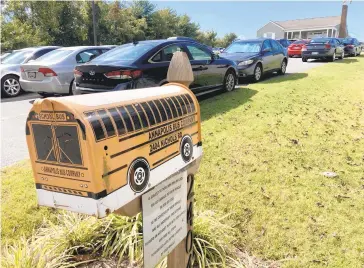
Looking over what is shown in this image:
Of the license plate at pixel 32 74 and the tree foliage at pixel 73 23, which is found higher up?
the tree foliage at pixel 73 23

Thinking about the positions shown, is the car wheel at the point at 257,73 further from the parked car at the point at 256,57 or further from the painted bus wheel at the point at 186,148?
the painted bus wheel at the point at 186,148

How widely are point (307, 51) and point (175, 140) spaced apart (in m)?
18.8

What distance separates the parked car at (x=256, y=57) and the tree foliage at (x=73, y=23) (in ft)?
62.4

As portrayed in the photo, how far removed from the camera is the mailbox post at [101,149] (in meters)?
1.04

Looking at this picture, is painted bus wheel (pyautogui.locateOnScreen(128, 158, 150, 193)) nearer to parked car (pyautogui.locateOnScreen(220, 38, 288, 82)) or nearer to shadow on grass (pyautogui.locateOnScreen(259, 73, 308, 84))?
parked car (pyautogui.locateOnScreen(220, 38, 288, 82))

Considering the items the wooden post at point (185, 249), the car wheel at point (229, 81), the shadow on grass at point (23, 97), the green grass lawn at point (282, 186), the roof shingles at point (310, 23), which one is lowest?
the green grass lawn at point (282, 186)

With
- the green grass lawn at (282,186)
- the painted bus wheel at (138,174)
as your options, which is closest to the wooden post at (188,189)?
the painted bus wheel at (138,174)

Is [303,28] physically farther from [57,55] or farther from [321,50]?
[57,55]

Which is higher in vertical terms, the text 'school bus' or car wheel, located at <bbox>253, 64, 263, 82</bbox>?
the text 'school bus'

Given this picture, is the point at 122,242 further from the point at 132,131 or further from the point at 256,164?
the point at 256,164

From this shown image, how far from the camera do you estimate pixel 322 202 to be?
310 centimetres

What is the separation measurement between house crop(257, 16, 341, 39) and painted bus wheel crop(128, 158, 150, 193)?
6090 centimetres

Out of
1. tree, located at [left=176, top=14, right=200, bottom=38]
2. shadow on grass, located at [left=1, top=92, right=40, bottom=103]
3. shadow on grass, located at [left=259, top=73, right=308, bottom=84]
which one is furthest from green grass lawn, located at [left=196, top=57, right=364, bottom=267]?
tree, located at [left=176, top=14, right=200, bottom=38]

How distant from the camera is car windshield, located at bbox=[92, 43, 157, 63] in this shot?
5.90 metres
